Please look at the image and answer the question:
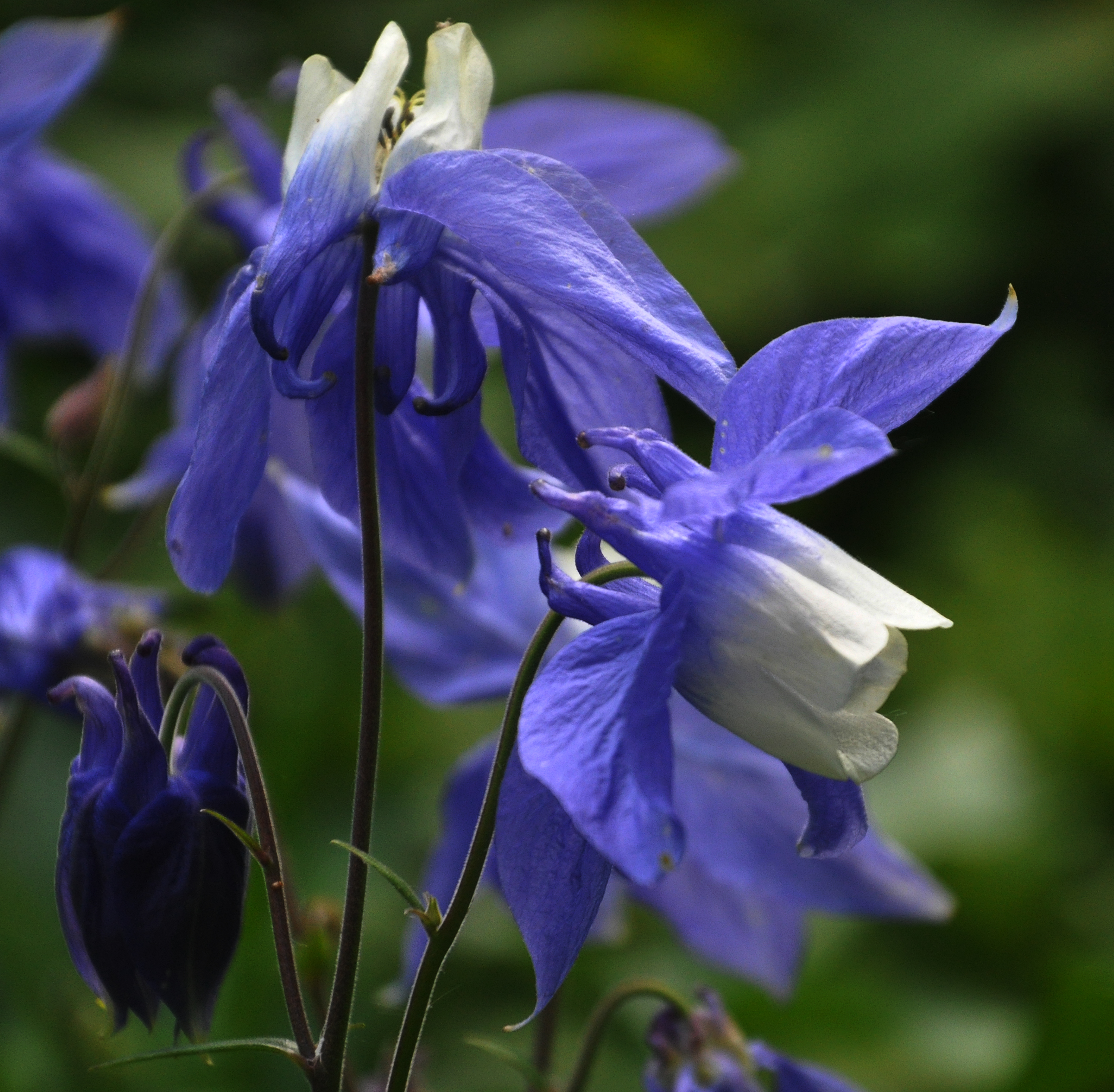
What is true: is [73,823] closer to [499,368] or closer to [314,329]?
[314,329]

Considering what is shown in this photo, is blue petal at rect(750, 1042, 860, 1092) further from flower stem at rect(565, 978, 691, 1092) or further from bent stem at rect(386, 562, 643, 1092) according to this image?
bent stem at rect(386, 562, 643, 1092)

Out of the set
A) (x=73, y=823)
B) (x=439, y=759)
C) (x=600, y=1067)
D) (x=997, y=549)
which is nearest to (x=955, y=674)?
(x=997, y=549)

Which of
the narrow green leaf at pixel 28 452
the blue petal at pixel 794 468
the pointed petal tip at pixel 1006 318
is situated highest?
the pointed petal tip at pixel 1006 318

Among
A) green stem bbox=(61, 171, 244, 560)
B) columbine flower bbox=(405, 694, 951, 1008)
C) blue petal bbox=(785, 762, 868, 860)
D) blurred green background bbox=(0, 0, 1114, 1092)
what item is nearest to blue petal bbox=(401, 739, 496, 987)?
columbine flower bbox=(405, 694, 951, 1008)

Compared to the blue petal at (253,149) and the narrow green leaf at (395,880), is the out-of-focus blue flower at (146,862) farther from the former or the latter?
the blue petal at (253,149)

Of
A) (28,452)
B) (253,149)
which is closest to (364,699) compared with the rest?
(28,452)

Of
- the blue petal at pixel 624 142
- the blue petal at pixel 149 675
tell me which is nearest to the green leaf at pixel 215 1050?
the blue petal at pixel 149 675

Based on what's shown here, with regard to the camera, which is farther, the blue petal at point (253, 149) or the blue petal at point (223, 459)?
the blue petal at point (253, 149)

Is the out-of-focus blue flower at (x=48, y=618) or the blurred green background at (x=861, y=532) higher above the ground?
the out-of-focus blue flower at (x=48, y=618)
